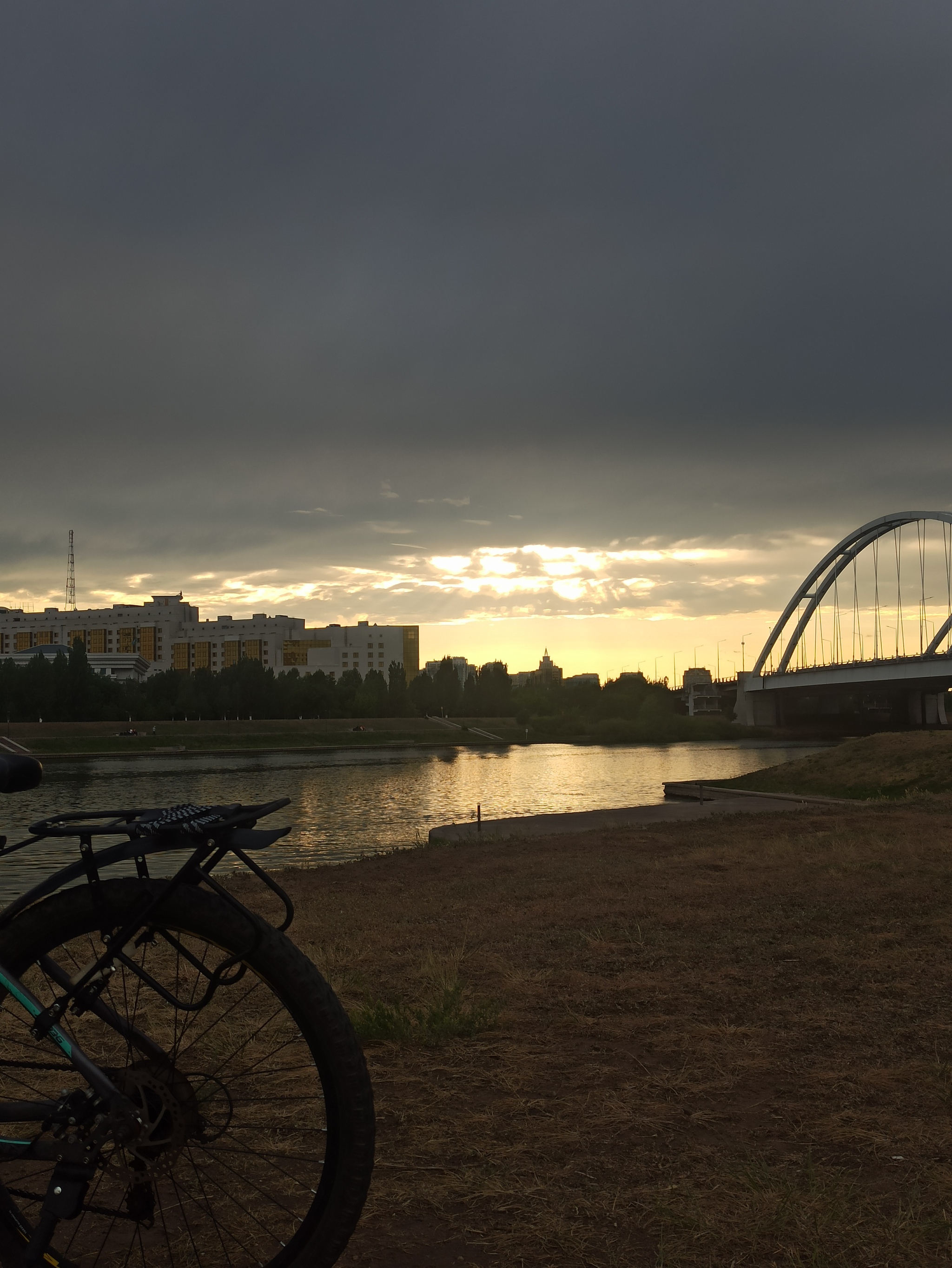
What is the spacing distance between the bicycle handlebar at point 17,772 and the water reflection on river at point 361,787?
14990mm

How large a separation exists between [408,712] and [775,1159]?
11767 centimetres

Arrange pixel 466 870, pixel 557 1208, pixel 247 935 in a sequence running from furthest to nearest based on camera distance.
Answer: pixel 466 870, pixel 557 1208, pixel 247 935

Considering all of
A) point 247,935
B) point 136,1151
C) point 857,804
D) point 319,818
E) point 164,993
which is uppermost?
point 247,935

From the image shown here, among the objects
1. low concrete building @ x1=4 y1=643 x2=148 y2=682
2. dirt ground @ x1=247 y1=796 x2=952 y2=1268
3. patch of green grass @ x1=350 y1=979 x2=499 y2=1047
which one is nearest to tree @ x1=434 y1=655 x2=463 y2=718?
low concrete building @ x1=4 y1=643 x2=148 y2=682

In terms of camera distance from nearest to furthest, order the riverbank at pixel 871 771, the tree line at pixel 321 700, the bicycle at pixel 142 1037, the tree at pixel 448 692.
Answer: the bicycle at pixel 142 1037 < the riverbank at pixel 871 771 < the tree line at pixel 321 700 < the tree at pixel 448 692

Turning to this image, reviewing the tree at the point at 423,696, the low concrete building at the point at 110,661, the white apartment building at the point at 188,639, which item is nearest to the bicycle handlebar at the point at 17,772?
the tree at the point at 423,696

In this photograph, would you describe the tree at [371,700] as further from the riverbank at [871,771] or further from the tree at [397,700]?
the riverbank at [871,771]

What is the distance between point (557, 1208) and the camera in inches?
119

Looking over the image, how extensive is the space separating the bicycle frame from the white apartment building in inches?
6917

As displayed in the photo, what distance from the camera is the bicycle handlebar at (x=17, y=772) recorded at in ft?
8.86

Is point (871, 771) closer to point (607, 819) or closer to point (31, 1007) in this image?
point (607, 819)

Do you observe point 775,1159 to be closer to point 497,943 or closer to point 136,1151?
point 136,1151

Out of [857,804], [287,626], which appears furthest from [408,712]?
[857,804]

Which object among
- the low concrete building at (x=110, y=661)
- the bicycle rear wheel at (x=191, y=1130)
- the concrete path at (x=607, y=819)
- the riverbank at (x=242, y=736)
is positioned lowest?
the riverbank at (x=242, y=736)
